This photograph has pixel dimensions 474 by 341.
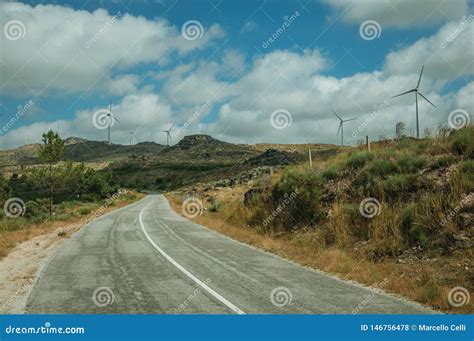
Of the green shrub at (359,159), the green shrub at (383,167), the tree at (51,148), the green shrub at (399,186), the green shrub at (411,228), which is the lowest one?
the green shrub at (411,228)

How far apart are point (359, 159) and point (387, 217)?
18.1 ft

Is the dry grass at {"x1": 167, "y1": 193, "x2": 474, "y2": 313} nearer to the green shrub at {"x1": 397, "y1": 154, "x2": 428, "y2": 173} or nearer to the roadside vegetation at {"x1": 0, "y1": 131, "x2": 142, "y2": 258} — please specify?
the green shrub at {"x1": 397, "y1": 154, "x2": 428, "y2": 173}

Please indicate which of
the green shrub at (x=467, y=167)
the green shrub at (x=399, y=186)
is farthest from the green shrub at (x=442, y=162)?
the green shrub at (x=467, y=167)

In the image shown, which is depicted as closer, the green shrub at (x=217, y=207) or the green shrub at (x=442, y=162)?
the green shrub at (x=442, y=162)

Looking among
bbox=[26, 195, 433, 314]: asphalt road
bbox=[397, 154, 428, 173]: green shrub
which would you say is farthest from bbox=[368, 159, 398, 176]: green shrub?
bbox=[26, 195, 433, 314]: asphalt road

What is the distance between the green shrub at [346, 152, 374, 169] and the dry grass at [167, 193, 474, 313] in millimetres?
4015

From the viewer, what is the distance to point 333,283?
10.6m

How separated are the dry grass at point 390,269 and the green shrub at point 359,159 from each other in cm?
402

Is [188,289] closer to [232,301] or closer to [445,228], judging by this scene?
[232,301]

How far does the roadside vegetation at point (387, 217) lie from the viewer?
1086cm

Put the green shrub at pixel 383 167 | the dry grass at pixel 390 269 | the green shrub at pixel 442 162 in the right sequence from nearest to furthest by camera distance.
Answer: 1. the dry grass at pixel 390 269
2. the green shrub at pixel 442 162
3. the green shrub at pixel 383 167

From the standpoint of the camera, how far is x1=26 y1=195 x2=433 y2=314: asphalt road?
328 inches

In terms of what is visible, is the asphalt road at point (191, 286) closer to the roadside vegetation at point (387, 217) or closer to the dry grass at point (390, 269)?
the dry grass at point (390, 269)

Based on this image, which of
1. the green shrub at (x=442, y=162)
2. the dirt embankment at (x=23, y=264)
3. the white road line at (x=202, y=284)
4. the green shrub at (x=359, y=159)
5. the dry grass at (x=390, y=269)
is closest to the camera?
the white road line at (x=202, y=284)
